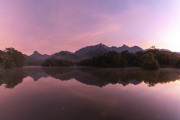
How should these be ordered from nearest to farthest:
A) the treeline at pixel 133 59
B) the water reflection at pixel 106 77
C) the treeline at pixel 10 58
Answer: the water reflection at pixel 106 77, the treeline at pixel 10 58, the treeline at pixel 133 59

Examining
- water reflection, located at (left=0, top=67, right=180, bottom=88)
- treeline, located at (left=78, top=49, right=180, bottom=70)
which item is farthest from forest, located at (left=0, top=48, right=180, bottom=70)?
water reflection, located at (left=0, top=67, right=180, bottom=88)

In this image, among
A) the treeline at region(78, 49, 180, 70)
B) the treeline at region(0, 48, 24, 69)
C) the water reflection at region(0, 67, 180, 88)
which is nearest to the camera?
the water reflection at region(0, 67, 180, 88)

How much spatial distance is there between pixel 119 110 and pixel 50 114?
623cm

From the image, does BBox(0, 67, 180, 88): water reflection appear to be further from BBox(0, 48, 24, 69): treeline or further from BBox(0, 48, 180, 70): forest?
BBox(0, 48, 24, 69): treeline

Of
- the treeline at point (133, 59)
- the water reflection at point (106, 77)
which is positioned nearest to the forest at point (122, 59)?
the treeline at point (133, 59)

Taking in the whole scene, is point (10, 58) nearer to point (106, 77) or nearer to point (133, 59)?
point (133, 59)

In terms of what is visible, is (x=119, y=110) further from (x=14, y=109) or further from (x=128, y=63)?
(x=128, y=63)

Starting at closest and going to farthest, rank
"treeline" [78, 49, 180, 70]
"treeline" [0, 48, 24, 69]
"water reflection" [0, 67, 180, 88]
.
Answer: "water reflection" [0, 67, 180, 88] → "treeline" [0, 48, 24, 69] → "treeline" [78, 49, 180, 70]

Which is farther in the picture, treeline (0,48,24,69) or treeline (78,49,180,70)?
treeline (78,49,180,70)

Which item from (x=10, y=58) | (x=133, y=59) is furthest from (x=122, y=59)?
(x=10, y=58)

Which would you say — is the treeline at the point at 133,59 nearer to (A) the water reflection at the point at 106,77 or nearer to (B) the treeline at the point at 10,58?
(A) the water reflection at the point at 106,77

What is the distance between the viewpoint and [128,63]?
5128 inches

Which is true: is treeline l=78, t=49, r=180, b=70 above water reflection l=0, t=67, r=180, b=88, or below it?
above

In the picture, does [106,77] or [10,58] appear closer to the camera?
[106,77]
